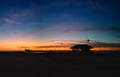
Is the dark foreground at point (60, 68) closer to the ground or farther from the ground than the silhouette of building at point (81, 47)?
closer to the ground

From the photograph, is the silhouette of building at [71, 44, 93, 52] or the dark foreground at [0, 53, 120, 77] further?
the silhouette of building at [71, 44, 93, 52]

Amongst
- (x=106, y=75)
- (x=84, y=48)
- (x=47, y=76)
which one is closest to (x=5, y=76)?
(x=47, y=76)

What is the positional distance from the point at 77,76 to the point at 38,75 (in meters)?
2.64

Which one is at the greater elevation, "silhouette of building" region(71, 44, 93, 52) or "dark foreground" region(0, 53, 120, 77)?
"silhouette of building" region(71, 44, 93, 52)

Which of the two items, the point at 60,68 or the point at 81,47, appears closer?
the point at 60,68

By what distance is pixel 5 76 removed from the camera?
16359 millimetres

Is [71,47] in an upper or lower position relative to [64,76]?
upper

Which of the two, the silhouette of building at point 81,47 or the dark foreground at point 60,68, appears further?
the silhouette of building at point 81,47

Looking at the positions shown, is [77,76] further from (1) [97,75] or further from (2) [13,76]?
(2) [13,76]

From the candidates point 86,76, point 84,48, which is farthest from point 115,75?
point 84,48

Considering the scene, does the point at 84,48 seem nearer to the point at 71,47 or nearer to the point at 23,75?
the point at 71,47

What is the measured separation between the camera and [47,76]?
16.5 metres

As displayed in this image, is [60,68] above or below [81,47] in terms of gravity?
below

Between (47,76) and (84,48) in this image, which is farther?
(84,48)
